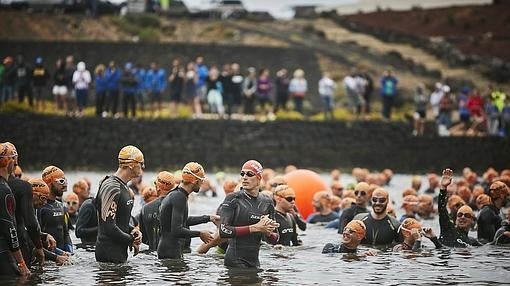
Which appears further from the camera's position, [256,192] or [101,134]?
[101,134]

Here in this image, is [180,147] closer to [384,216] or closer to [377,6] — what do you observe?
[384,216]

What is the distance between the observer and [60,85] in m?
45.8

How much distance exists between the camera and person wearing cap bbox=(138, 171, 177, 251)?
2105 centimetres

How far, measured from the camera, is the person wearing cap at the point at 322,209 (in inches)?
1085

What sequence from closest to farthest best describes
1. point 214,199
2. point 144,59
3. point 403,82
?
1. point 214,199
2. point 144,59
3. point 403,82

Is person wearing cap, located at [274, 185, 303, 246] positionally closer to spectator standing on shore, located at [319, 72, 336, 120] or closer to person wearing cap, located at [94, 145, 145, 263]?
person wearing cap, located at [94, 145, 145, 263]

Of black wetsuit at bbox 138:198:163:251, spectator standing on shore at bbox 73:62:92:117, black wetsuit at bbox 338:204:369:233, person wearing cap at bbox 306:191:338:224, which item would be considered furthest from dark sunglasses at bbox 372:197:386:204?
spectator standing on shore at bbox 73:62:92:117

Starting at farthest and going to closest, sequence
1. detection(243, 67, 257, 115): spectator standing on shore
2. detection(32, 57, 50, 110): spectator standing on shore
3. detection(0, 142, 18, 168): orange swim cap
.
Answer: detection(243, 67, 257, 115): spectator standing on shore < detection(32, 57, 50, 110): spectator standing on shore < detection(0, 142, 18, 168): orange swim cap

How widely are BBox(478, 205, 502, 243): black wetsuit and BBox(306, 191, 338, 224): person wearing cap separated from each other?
A: 3871 millimetres

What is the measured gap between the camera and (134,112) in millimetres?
46406

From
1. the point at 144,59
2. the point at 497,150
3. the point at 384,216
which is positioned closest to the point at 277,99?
the point at 497,150

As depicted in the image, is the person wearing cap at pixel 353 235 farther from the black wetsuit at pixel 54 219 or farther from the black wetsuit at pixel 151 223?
the black wetsuit at pixel 54 219

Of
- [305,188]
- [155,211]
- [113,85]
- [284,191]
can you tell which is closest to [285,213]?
[284,191]

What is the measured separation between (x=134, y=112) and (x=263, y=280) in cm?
2759
